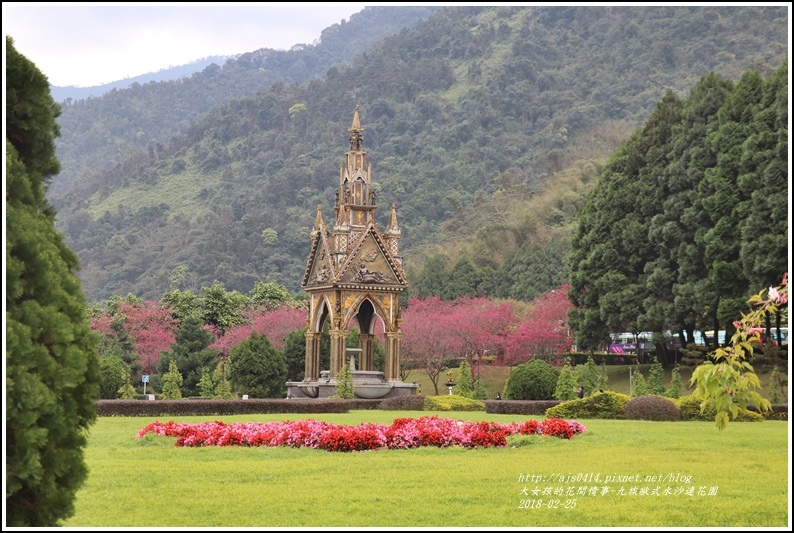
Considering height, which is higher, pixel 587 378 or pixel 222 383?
pixel 587 378

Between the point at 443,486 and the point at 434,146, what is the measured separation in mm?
94849

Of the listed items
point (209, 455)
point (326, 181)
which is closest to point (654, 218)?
point (209, 455)

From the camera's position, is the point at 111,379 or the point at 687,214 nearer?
the point at 111,379

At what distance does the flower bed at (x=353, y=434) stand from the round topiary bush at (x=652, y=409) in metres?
7.05

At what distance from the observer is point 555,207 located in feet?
241

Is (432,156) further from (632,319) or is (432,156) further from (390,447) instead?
(390,447)

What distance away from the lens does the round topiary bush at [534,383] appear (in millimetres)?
32438

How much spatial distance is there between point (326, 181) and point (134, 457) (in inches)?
3240

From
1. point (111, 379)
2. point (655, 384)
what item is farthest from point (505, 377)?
point (111, 379)

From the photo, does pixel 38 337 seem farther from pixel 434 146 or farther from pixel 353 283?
pixel 434 146

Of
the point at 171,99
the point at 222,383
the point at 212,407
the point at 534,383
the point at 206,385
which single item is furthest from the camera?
the point at 171,99

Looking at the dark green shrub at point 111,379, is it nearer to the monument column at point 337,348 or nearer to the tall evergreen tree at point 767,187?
the monument column at point 337,348

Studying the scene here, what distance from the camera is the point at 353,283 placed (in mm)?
33344

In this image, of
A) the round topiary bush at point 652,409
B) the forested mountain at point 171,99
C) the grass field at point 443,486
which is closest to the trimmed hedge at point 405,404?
the round topiary bush at point 652,409
